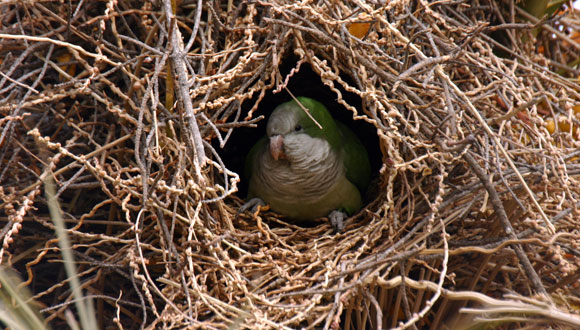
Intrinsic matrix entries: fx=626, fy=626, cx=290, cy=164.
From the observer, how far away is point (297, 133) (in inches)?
117

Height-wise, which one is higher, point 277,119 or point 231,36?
point 231,36

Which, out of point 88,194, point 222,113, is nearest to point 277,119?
point 222,113

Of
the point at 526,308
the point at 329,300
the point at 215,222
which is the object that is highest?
the point at 526,308

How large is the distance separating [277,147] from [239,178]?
77 cm

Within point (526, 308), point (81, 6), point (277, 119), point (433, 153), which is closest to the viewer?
point (526, 308)

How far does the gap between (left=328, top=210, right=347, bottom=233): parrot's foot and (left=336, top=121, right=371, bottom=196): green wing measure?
8.3 inches

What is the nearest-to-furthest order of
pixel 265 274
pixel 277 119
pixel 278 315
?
1. pixel 278 315
2. pixel 265 274
3. pixel 277 119

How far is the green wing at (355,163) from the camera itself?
311cm

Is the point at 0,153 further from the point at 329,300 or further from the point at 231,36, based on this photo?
the point at 329,300

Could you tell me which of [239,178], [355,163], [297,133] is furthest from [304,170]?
[239,178]

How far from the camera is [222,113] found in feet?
8.81

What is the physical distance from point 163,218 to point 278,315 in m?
0.52

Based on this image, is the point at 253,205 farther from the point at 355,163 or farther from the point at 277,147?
the point at 355,163

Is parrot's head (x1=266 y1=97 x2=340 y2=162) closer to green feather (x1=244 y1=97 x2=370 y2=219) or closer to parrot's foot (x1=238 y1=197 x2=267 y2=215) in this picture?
green feather (x1=244 y1=97 x2=370 y2=219)
